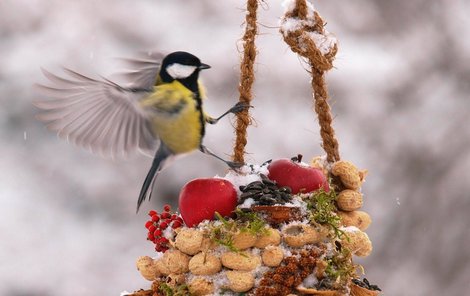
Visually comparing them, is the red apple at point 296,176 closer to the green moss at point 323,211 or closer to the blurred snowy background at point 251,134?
the green moss at point 323,211

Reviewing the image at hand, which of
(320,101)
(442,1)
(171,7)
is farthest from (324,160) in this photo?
(442,1)

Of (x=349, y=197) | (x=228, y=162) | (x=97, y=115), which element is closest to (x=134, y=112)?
(x=97, y=115)

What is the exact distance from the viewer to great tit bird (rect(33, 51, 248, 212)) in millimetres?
1188

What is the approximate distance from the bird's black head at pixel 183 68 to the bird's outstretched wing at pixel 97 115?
0.06 meters

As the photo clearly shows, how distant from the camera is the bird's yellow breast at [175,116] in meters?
1.21

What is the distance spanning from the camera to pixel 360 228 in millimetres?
1327

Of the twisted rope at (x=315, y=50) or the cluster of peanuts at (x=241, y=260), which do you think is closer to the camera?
the cluster of peanuts at (x=241, y=260)

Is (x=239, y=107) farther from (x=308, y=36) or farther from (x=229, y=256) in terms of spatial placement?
(x=229, y=256)

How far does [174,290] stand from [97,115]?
0.31 m

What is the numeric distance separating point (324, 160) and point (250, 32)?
28 cm

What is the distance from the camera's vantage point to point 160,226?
4.15 feet

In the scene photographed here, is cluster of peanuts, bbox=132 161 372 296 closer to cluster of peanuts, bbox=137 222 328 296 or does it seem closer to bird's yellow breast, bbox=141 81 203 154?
cluster of peanuts, bbox=137 222 328 296

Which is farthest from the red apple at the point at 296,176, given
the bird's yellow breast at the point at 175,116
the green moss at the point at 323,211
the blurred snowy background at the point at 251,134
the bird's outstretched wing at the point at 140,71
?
the blurred snowy background at the point at 251,134

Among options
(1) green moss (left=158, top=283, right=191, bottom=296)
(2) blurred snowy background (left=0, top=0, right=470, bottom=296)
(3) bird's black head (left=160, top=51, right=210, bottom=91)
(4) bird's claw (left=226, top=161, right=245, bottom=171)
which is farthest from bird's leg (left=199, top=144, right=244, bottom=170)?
(2) blurred snowy background (left=0, top=0, right=470, bottom=296)
